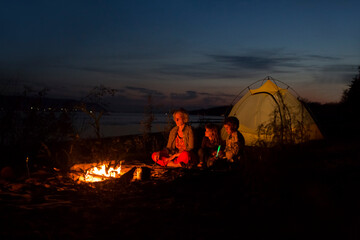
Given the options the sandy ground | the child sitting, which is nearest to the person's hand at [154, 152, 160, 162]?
the sandy ground

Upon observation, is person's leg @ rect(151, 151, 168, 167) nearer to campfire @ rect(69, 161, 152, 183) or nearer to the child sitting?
campfire @ rect(69, 161, 152, 183)

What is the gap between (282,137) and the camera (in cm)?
748

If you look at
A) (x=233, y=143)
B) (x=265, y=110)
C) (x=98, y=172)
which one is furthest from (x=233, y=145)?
(x=265, y=110)

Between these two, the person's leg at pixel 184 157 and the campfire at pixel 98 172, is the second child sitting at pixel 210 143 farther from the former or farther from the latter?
the campfire at pixel 98 172

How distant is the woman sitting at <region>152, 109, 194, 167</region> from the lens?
6442 millimetres

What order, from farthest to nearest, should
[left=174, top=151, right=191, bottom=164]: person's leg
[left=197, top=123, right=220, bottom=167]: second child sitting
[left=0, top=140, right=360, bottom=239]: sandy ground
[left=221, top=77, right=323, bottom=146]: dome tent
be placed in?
[left=221, top=77, right=323, bottom=146]: dome tent
[left=197, top=123, right=220, bottom=167]: second child sitting
[left=174, top=151, right=191, bottom=164]: person's leg
[left=0, top=140, right=360, bottom=239]: sandy ground

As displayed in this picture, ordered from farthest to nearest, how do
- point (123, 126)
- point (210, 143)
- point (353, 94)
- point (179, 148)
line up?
point (123, 126) < point (353, 94) < point (210, 143) < point (179, 148)

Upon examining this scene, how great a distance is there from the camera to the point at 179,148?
6.82 metres

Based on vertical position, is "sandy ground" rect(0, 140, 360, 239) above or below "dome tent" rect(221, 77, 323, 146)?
below

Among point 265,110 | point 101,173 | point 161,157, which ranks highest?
point 265,110

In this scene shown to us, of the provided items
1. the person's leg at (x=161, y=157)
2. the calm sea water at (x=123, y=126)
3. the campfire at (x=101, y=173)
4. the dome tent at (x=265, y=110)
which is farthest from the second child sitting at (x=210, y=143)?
the dome tent at (x=265, y=110)

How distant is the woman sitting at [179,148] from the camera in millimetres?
6442

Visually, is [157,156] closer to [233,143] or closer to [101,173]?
[101,173]

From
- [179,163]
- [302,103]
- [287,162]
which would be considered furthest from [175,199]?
[302,103]
